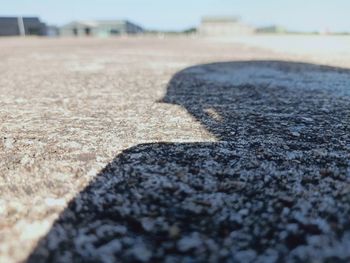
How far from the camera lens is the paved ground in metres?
1.08

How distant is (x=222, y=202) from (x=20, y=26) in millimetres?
42698

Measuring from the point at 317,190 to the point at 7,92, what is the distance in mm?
3445

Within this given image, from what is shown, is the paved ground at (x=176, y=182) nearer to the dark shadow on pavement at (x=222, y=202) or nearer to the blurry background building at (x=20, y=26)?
the dark shadow on pavement at (x=222, y=202)

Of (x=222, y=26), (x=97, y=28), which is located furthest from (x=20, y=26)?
(x=222, y=26)

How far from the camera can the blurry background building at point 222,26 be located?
2219 inches

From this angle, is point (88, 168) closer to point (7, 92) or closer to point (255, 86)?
point (7, 92)

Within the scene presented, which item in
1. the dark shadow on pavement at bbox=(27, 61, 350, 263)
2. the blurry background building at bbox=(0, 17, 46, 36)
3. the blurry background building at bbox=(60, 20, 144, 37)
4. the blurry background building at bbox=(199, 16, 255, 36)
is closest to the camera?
the dark shadow on pavement at bbox=(27, 61, 350, 263)

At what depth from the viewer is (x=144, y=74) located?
17.8 feet

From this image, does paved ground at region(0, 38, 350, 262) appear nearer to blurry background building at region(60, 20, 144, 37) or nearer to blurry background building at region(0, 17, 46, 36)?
blurry background building at region(0, 17, 46, 36)

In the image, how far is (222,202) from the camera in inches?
52.3

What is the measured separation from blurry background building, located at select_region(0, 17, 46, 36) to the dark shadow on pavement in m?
41.0

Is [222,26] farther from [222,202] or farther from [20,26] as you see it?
[222,202]

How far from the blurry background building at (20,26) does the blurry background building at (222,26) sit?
2472 centimetres

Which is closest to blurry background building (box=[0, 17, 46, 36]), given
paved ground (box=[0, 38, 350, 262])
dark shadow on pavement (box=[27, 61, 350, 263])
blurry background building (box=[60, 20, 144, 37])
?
blurry background building (box=[60, 20, 144, 37])
